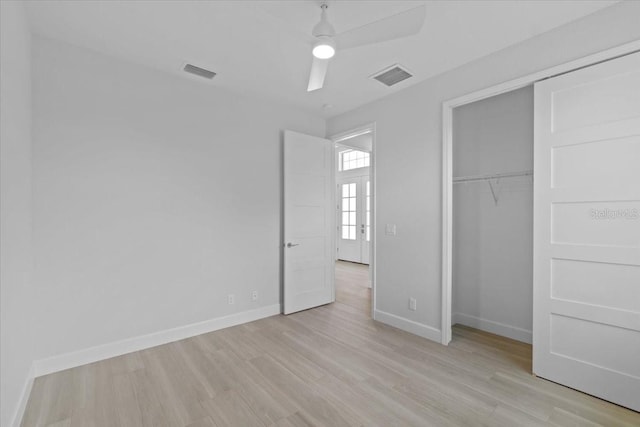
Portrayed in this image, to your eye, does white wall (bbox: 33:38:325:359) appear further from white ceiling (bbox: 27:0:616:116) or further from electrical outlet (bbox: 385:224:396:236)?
electrical outlet (bbox: 385:224:396:236)

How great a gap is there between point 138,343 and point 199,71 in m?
2.73

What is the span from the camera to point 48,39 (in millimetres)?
2447

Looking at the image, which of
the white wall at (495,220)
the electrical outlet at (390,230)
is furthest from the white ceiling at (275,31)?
the electrical outlet at (390,230)

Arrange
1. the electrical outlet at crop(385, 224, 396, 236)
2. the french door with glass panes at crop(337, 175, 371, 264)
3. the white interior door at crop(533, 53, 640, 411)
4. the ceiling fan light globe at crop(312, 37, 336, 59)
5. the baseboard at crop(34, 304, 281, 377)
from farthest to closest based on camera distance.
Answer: the french door with glass panes at crop(337, 175, 371, 264) < the electrical outlet at crop(385, 224, 396, 236) < the baseboard at crop(34, 304, 281, 377) < the white interior door at crop(533, 53, 640, 411) < the ceiling fan light globe at crop(312, 37, 336, 59)

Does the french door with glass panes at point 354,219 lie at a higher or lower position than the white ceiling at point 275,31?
lower

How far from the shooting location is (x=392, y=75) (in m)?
3.08

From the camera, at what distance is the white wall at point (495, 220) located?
3080 mm

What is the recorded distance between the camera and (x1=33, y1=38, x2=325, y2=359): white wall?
2459mm

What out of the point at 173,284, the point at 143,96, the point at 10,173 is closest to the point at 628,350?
the point at 173,284

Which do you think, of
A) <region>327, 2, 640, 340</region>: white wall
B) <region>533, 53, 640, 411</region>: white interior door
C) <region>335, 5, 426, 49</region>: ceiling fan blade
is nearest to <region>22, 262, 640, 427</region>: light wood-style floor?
<region>533, 53, 640, 411</region>: white interior door

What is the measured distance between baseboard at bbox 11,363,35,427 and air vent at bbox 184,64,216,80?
284cm

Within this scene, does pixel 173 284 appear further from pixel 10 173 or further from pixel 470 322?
pixel 470 322

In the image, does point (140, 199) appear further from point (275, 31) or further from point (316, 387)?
point (316, 387)

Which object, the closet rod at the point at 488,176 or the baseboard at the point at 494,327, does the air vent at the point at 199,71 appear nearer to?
the closet rod at the point at 488,176
